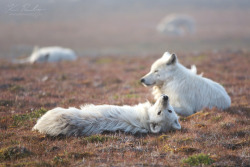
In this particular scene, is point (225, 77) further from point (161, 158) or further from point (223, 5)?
point (223, 5)

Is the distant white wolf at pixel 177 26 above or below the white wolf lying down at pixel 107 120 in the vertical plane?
above

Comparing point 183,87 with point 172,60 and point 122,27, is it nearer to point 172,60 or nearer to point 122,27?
point 172,60

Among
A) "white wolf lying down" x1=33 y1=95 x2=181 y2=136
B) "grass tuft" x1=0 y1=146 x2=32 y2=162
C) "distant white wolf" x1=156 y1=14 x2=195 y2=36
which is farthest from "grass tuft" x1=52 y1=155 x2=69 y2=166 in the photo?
"distant white wolf" x1=156 y1=14 x2=195 y2=36

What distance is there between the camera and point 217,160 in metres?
5.24

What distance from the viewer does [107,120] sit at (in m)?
6.92

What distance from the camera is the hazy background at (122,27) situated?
39.9 metres

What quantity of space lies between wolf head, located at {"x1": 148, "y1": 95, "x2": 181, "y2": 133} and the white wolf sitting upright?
2342 millimetres

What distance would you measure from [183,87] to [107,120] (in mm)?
3622

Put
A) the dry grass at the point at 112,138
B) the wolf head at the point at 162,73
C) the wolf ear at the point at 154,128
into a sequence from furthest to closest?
the wolf head at the point at 162,73
the wolf ear at the point at 154,128
the dry grass at the point at 112,138

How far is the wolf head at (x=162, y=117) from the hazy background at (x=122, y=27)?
65.3 feet

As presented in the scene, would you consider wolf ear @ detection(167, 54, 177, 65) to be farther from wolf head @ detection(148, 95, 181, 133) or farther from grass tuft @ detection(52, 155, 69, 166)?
grass tuft @ detection(52, 155, 69, 166)

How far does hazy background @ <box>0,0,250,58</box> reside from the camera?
39906 mm

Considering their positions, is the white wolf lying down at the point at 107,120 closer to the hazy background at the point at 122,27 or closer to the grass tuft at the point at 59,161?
the grass tuft at the point at 59,161

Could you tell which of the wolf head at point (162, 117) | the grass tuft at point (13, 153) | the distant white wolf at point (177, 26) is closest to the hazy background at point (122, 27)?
the distant white wolf at point (177, 26)
